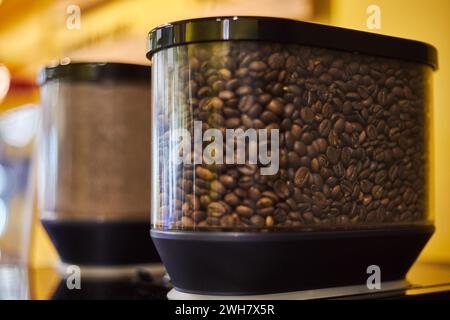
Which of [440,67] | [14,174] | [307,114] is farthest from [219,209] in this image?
[14,174]

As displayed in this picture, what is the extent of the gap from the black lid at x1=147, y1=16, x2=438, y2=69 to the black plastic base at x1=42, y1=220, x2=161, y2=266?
0.34 metres

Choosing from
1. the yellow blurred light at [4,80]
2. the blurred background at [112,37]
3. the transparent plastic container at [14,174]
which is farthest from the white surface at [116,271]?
the yellow blurred light at [4,80]

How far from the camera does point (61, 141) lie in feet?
3.20

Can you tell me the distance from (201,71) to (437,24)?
0.50 meters

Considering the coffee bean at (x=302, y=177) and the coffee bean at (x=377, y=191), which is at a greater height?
the coffee bean at (x=302, y=177)

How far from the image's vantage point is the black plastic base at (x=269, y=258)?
62 cm

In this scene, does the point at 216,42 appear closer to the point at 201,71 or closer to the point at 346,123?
the point at 201,71

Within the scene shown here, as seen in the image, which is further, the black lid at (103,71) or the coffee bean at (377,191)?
the black lid at (103,71)

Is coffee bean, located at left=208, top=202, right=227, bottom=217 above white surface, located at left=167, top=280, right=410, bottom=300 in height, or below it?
above

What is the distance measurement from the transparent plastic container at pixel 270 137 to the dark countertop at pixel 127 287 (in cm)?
7

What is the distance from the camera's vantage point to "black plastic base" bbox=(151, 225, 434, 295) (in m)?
0.62

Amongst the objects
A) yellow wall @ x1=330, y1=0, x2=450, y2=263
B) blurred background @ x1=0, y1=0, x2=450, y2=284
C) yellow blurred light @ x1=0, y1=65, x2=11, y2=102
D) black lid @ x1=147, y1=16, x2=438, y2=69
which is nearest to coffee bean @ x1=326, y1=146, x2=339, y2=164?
black lid @ x1=147, y1=16, x2=438, y2=69

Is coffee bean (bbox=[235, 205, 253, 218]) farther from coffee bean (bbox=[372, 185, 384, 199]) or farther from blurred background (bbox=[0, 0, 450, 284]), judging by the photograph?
blurred background (bbox=[0, 0, 450, 284])

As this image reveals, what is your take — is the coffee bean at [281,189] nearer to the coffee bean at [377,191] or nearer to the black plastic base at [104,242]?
the coffee bean at [377,191]
